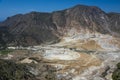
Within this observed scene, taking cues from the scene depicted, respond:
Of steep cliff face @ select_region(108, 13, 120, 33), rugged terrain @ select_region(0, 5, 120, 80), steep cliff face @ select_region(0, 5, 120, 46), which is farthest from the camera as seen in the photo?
steep cliff face @ select_region(108, 13, 120, 33)

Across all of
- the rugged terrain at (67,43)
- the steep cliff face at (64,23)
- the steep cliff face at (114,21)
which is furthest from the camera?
the steep cliff face at (114,21)

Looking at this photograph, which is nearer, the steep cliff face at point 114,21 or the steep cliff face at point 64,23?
the steep cliff face at point 64,23

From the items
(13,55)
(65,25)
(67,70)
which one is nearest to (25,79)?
(67,70)

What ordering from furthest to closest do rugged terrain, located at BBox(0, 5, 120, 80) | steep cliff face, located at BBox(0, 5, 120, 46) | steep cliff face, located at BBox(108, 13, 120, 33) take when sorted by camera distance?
steep cliff face, located at BBox(108, 13, 120, 33), steep cliff face, located at BBox(0, 5, 120, 46), rugged terrain, located at BBox(0, 5, 120, 80)

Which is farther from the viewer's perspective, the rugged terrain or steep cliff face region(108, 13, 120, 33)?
steep cliff face region(108, 13, 120, 33)

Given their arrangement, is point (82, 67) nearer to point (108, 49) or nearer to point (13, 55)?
point (13, 55)

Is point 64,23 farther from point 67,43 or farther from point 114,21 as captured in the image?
point 67,43

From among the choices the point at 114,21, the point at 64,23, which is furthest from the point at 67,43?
the point at 114,21
